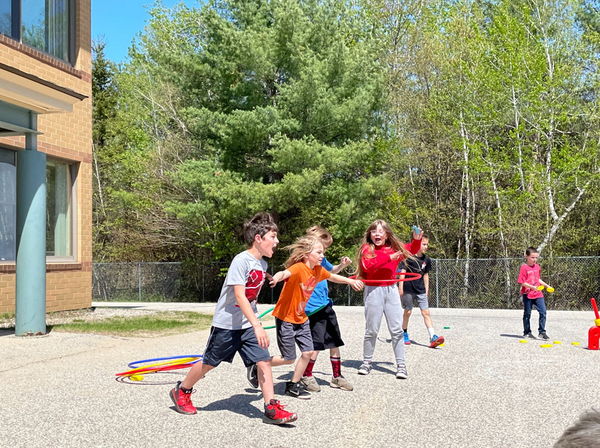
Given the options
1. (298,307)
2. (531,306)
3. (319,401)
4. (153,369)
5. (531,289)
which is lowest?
(319,401)

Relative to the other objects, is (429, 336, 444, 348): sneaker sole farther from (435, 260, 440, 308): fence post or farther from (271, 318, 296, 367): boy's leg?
(435, 260, 440, 308): fence post

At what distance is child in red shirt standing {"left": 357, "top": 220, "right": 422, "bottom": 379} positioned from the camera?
27.3 ft

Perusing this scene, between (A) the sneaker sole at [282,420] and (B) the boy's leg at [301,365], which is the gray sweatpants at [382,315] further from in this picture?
(A) the sneaker sole at [282,420]

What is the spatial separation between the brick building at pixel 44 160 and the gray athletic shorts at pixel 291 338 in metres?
6.36

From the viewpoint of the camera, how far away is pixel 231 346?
6066 mm

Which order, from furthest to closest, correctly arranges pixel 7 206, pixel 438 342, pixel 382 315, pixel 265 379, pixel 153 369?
pixel 7 206
pixel 438 342
pixel 382 315
pixel 153 369
pixel 265 379

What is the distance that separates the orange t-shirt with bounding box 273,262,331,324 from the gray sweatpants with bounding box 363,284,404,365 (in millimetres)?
1522

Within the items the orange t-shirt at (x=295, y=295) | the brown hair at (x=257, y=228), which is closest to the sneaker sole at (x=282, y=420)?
the orange t-shirt at (x=295, y=295)

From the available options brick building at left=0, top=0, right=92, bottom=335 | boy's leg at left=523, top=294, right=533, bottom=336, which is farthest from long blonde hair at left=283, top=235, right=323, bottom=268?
boy's leg at left=523, top=294, right=533, bottom=336

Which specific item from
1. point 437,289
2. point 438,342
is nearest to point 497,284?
point 437,289

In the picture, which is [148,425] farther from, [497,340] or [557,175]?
[557,175]

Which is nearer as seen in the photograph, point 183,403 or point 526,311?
point 183,403

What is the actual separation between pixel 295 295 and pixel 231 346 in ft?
3.72

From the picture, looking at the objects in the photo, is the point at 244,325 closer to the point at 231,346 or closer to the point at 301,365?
the point at 231,346
